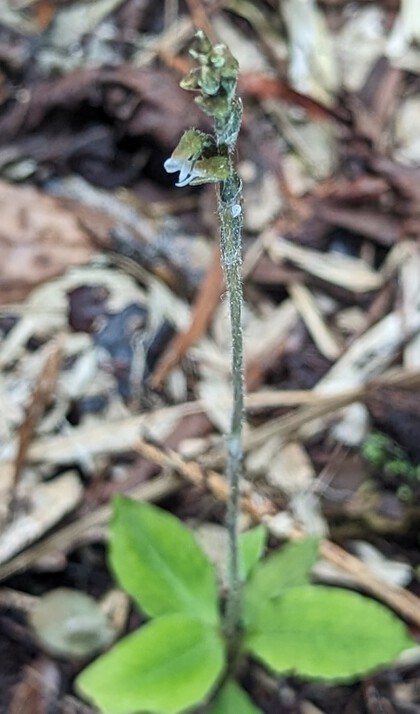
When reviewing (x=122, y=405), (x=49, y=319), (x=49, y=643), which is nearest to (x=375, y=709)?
(x=49, y=643)

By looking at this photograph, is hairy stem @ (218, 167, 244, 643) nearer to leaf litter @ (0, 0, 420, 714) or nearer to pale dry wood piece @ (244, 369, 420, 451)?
leaf litter @ (0, 0, 420, 714)

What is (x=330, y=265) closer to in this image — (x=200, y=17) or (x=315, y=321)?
(x=315, y=321)

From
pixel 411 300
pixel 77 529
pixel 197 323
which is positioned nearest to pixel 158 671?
pixel 77 529

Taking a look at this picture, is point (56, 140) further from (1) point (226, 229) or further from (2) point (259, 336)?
(1) point (226, 229)

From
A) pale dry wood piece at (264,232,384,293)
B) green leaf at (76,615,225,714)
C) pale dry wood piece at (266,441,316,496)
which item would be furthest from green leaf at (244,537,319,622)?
pale dry wood piece at (264,232,384,293)

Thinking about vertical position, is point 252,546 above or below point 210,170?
below

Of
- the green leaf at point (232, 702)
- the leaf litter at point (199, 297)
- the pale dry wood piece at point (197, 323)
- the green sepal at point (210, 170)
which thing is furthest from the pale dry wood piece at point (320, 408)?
the green sepal at point (210, 170)
